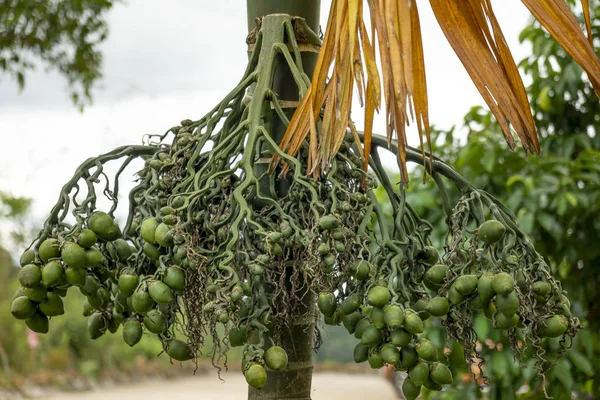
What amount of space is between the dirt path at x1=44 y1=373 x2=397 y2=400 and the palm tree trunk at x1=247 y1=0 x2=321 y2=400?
6029mm

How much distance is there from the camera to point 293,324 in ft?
3.35

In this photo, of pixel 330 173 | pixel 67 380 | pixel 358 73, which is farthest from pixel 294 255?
pixel 67 380

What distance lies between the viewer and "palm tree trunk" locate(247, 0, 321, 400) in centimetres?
105

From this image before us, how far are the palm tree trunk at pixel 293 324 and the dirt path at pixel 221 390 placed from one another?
6.03 m

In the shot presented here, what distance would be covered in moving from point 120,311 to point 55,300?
106 mm

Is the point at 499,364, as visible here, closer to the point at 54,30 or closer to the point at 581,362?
the point at 581,362

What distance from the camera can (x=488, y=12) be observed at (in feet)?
3.05

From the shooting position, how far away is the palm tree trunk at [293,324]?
1049 millimetres

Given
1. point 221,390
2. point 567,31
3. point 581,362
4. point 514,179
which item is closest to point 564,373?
point 581,362

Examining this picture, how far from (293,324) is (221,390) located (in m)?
7.94

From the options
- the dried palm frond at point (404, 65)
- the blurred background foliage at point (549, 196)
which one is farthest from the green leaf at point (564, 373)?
the dried palm frond at point (404, 65)

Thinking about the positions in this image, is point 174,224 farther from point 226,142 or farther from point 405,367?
point 405,367

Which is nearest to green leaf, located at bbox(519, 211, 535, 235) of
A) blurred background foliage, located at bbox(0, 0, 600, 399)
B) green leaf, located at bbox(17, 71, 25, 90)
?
blurred background foliage, located at bbox(0, 0, 600, 399)

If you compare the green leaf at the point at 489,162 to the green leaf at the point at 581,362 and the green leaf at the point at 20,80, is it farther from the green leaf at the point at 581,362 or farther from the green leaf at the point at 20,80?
the green leaf at the point at 20,80
